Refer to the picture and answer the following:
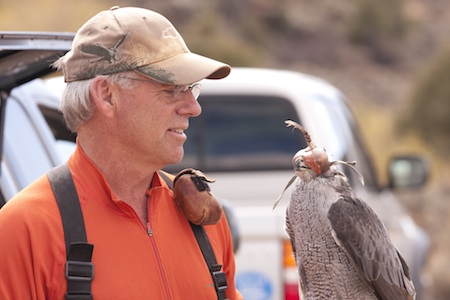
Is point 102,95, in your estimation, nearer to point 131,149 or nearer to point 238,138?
point 131,149

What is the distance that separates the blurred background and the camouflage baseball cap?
20.0 metres

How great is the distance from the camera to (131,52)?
3.00 m

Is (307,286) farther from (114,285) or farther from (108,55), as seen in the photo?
(108,55)

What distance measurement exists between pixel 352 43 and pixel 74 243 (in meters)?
51.3

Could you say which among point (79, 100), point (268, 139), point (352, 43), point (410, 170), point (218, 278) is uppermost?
point (352, 43)

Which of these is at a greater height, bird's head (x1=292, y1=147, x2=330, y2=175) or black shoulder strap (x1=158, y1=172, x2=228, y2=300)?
bird's head (x1=292, y1=147, x2=330, y2=175)

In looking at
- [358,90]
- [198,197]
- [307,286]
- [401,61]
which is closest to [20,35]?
[198,197]

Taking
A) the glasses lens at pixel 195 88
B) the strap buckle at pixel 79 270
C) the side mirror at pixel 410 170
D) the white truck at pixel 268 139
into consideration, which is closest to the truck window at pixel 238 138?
the white truck at pixel 268 139

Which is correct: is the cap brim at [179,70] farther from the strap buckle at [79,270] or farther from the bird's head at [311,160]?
the strap buckle at [79,270]

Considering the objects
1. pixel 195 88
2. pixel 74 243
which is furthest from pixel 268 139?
pixel 74 243

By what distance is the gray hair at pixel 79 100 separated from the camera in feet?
9.96

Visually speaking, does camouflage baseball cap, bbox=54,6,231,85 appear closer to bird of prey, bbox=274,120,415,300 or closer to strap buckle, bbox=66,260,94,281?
bird of prey, bbox=274,120,415,300

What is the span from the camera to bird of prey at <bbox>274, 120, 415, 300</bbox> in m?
2.94

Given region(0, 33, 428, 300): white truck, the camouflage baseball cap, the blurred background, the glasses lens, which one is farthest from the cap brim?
the blurred background
